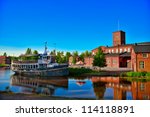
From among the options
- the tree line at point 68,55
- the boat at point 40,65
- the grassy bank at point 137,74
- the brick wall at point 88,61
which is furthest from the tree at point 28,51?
the grassy bank at point 137,74

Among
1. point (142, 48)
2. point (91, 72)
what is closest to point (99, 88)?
point (91, 72)

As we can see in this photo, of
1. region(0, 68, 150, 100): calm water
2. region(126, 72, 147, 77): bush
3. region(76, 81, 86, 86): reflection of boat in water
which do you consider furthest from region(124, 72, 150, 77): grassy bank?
region(76, 81, 86, 86): reflection of boat in water

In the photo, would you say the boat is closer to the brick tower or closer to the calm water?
the calm water

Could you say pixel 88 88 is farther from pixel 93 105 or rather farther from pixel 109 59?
pixel 93 105

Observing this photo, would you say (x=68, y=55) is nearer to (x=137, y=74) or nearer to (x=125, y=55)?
(x=125, y=55)

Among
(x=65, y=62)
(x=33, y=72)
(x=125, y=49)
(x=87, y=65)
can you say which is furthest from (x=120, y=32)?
(x=33, y=72)

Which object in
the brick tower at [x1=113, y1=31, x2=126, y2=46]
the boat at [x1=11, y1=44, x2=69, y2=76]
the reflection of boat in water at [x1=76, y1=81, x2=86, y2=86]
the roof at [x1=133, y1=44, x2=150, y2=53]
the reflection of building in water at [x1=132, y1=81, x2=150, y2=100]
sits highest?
the brick tower at [x1=113, y1=31, x2=126, y2=46]
